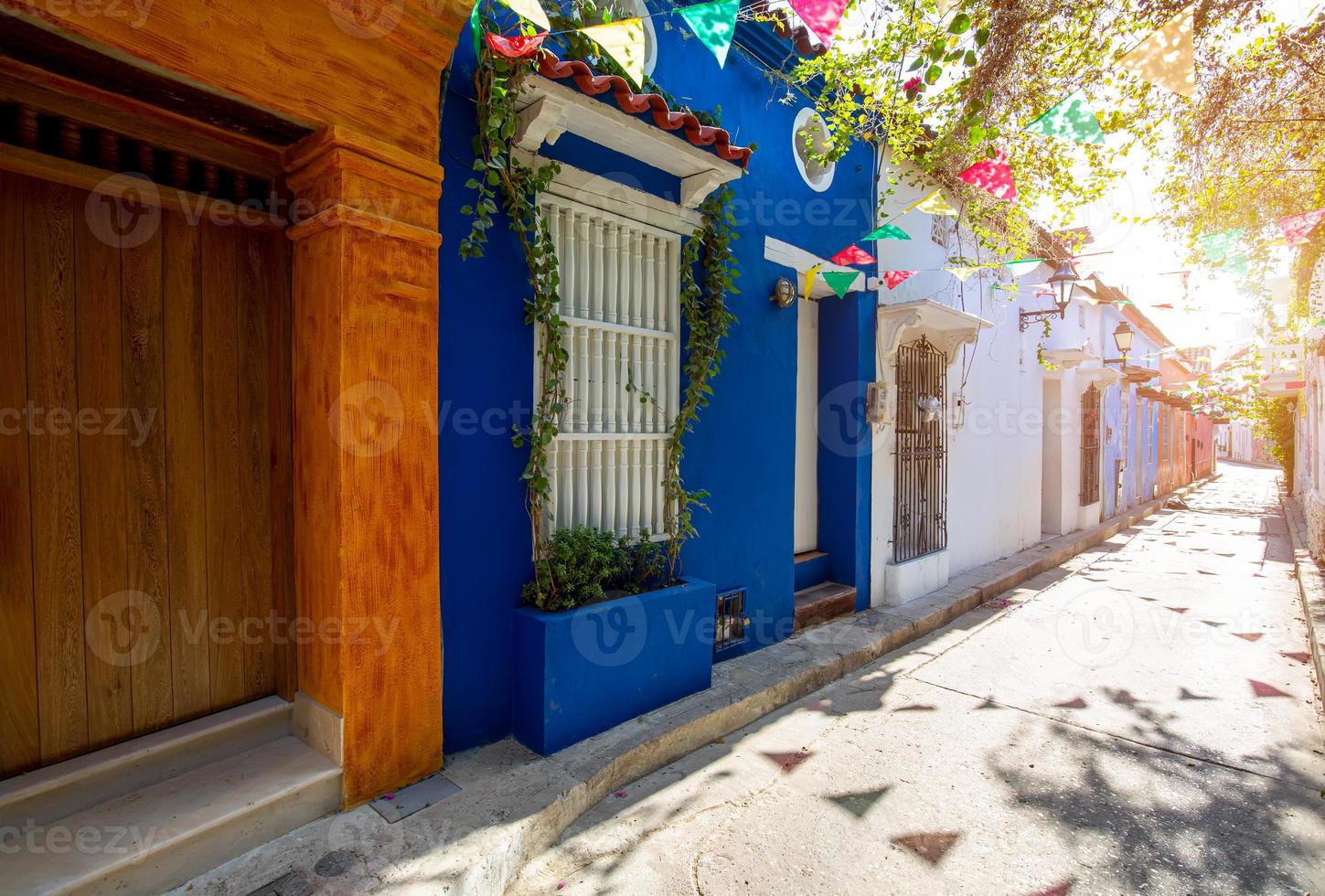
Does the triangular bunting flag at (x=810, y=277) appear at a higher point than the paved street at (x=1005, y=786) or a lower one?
higher

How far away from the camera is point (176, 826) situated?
217 cm

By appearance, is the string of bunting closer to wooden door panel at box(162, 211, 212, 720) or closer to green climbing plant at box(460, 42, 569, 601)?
green climbing plant at box(460, 42, 569, 601)

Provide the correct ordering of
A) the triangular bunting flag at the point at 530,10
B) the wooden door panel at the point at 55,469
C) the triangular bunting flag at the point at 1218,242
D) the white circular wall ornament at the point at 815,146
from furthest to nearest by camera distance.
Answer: the white circular wall ornament at the point at 815,146
the triangular bunting flag at the point at 1218,242
the triangular bunting flag at the point at 530,10
the wooden door panel at the point at 55,469

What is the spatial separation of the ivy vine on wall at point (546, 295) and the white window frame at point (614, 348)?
0.07m

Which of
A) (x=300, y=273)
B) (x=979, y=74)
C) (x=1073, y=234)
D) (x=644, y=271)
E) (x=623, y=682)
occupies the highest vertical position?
(x=979, y=74)

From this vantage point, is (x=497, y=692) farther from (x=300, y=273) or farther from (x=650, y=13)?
(x=650, y=13)

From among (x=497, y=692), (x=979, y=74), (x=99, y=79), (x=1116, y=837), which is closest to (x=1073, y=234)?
(x=979, y=74)

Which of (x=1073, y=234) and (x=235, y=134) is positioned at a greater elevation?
(x=1073, y=234)

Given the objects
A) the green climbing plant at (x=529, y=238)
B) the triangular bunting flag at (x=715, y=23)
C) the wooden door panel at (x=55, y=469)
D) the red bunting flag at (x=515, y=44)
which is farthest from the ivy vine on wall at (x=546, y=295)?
the wooden door panel at (x=55, y=469)

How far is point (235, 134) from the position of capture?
8.30 ft

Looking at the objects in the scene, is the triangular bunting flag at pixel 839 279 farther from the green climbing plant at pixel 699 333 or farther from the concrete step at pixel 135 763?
the concrete step at pixel 135 763

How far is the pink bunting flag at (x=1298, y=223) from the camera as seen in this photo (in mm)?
4984

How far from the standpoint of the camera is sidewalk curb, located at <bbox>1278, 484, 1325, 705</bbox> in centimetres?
486

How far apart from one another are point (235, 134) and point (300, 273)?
1.86ft
